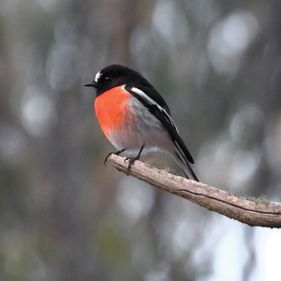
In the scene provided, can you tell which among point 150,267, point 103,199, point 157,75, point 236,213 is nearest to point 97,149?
point 103,199

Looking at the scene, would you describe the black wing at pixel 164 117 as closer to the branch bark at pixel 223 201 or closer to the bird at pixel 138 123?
the bird at pixel 138 123

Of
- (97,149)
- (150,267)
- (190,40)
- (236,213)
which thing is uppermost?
(190,40)

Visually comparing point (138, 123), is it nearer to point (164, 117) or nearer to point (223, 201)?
point (164, 117)

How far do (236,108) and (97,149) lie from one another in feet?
6.74

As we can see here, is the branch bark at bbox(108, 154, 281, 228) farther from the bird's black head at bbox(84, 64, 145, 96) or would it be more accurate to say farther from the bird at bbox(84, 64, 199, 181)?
the bird's black head at bbox(84, 64, 145, 96)

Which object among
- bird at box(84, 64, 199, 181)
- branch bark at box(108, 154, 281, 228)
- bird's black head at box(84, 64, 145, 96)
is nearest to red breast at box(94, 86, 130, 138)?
bird at box(84, 64, 199, 181)

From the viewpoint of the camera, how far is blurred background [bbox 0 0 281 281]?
10992mm

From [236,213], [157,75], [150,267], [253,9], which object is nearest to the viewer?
[236,213]

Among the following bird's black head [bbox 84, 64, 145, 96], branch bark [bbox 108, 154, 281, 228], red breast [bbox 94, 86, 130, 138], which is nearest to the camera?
branch bark [bbox 108, 154, 281, 228]

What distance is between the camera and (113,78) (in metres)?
7.38

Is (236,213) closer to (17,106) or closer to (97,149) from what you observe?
(97,149)

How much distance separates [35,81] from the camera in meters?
12.9

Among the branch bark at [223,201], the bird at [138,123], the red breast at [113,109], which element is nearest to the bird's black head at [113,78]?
the bird at [138,123]

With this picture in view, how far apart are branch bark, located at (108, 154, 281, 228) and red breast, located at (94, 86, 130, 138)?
142 centimetres
